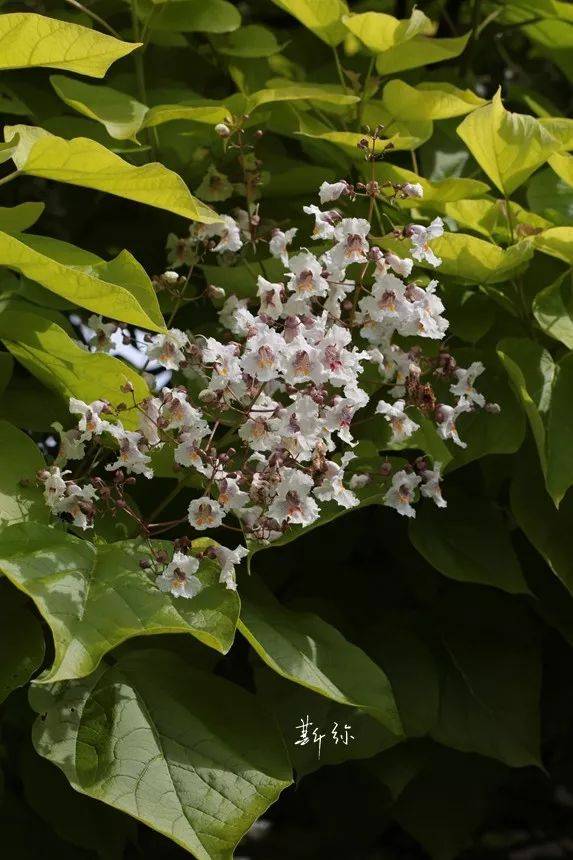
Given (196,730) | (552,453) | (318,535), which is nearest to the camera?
(196,730)

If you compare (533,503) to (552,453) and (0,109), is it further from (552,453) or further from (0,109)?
(0,109)

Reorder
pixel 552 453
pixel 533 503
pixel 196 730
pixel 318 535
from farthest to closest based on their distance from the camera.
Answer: pixel 318 535, pixel 533 503, pixel 552 453, pixel 196 730

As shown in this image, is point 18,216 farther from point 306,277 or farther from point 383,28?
point 383,28

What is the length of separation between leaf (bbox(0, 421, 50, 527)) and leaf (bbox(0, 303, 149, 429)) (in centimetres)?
7

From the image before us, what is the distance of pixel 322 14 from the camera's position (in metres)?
1.37

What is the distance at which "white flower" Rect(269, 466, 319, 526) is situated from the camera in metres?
1.02

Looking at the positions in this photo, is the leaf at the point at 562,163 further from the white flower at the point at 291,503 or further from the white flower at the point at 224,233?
the white flower at the point at 291,503

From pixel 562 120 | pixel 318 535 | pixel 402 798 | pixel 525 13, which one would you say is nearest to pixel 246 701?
pixel 318 535

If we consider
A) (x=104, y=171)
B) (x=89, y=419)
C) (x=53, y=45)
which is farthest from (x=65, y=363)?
(x=53, y=45)

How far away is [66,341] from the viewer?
109cm

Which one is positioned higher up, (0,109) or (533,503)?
(0,109)

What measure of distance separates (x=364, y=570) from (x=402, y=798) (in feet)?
1.01

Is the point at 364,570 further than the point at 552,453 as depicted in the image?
Yes

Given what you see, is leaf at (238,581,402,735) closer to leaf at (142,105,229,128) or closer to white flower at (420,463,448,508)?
white flower at (420,463,448,508)
